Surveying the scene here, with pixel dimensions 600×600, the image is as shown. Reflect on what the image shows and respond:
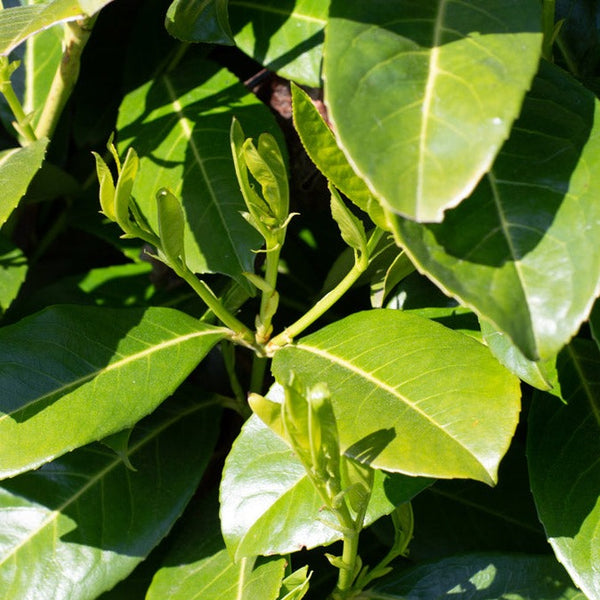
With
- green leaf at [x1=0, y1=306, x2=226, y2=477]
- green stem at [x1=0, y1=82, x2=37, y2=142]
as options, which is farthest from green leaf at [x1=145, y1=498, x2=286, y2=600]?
green stem at [x1=0, y1=82, x2=37, y2=142]

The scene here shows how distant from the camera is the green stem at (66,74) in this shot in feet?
3.94

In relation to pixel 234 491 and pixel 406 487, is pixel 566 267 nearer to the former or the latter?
pixel 406 487

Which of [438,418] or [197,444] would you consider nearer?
[438,418]

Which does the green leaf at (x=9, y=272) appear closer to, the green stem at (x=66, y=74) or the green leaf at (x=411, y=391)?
the green stem at (x=66, y=74)

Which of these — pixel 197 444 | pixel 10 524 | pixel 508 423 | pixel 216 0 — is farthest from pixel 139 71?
pixel 508 423

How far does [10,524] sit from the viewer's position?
3.98 ft

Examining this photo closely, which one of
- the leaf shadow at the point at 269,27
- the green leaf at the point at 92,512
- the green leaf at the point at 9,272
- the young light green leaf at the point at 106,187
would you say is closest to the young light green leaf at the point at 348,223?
the young light green leaf at the point at 106,187

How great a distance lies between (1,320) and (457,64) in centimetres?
82

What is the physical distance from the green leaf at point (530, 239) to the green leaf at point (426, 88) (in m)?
0.07

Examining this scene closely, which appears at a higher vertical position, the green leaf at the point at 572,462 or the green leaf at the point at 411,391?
the green leaf at the point at 411,391

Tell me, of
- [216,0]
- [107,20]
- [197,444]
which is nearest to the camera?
[216,0]

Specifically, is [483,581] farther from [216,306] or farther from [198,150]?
[198,150]

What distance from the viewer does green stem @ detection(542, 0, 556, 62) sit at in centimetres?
104

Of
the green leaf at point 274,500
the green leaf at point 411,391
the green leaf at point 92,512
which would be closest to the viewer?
the green leaf at point 411,391
